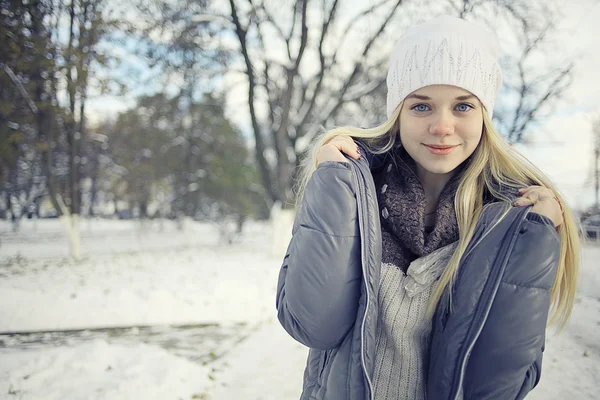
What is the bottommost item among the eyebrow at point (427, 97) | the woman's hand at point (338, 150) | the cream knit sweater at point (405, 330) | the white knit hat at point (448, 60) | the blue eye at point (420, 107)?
the cream knit sweater at point (405, 330)

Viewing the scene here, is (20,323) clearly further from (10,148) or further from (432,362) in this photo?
(432,362)

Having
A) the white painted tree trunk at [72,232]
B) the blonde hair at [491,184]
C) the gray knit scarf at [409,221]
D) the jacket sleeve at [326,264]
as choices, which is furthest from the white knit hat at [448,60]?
the white painted tree trunk at [72,232]

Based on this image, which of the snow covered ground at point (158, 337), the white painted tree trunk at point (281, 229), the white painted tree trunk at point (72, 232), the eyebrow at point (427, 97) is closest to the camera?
the eyebrow at point (427, 97)

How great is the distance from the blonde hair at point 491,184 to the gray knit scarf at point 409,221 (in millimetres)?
51

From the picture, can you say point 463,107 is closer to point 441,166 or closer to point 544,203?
point 441,166

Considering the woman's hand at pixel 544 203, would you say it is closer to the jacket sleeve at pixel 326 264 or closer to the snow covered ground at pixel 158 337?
the jacket sleeve at pixel 326 264

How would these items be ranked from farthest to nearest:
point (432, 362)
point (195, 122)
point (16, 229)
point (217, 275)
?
point (195, 122) → point (217, 275) → point (16, 229) → point (432, 362)

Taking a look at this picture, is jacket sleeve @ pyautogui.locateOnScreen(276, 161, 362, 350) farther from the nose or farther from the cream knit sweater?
the nose

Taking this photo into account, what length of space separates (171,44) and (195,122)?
759 cm

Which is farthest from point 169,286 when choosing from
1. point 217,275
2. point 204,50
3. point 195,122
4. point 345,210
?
point 195,122

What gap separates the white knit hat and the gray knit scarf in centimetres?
35

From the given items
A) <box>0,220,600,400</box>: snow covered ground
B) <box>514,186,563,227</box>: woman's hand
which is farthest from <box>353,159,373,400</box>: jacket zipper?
<box>0,220,600,400</box>: snow covered ground

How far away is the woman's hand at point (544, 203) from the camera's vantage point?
1.21 m

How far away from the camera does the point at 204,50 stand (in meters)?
9.67
